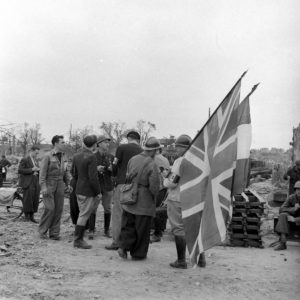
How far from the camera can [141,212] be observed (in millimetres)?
6422

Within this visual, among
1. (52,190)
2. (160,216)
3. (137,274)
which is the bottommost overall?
(137,274)

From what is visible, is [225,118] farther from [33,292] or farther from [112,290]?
[33,292]

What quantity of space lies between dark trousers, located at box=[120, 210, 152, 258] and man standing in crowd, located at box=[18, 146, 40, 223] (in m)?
4.48

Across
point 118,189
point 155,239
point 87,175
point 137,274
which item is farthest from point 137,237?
point 155,239

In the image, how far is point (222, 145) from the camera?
16.5ft

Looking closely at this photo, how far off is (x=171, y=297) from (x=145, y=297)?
279 millimetres

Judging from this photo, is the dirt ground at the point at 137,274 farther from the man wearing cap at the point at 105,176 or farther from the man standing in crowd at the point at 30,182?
the man standing in crowd at the point at 30,182

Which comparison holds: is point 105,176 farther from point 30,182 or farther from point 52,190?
point 30,182

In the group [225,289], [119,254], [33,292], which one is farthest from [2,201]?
[225,289]

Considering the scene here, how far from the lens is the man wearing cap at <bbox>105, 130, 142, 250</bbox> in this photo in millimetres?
7258

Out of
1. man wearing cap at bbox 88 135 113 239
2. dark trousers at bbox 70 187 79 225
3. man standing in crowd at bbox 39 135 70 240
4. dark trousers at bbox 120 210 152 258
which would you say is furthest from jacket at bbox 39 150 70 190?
dark trousers at bbox 120 210 152 258

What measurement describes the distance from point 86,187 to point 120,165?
68 centimetres

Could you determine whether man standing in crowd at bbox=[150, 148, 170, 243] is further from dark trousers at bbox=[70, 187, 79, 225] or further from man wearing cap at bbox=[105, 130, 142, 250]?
dark trousers at bbox=[70, 187, 79, 225]

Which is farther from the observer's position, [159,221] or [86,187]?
[159,221]
